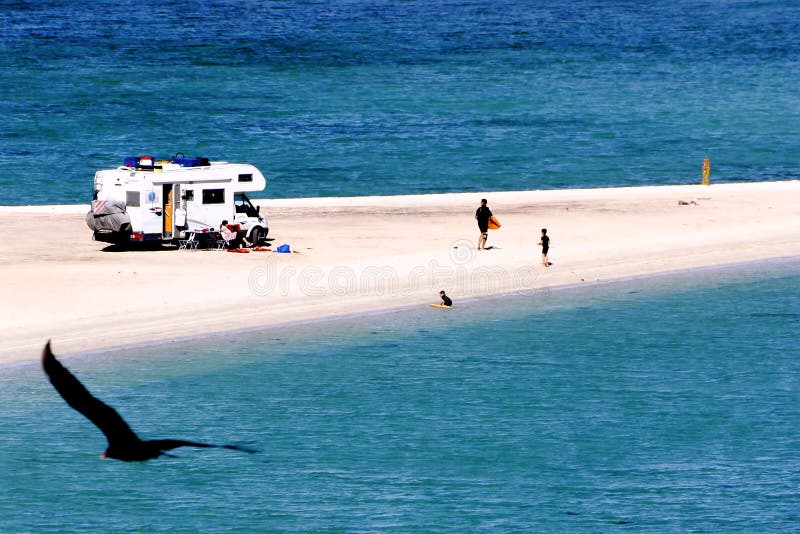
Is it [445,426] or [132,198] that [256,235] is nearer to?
[132,198]

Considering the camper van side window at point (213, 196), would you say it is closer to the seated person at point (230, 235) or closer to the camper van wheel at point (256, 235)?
the seated person at point (230, 235)

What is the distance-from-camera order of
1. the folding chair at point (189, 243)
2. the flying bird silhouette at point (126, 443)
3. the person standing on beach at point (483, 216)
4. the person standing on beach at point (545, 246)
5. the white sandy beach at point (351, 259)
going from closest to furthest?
the flying bird silhouette at point (126, 443) → the white sandy beach at point (351, 259) → the person standing on beach at point (545, 246) → the folding chair at point (189, 243) → the person standing on beach at point (483, 216)

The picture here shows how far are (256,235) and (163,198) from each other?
10.7 feet

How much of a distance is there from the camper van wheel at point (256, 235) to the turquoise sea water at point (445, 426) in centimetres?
719

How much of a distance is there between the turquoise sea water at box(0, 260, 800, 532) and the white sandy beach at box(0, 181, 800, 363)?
1.56m

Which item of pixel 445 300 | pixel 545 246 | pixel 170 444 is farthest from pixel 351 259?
pixel 170 444

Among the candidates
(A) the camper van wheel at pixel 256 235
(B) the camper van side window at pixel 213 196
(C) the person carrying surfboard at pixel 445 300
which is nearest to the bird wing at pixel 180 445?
(C) the person carrying surfboard at pixel 445 300

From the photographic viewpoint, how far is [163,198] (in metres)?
39.3

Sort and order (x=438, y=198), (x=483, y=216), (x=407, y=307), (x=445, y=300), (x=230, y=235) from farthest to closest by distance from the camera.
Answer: (x=438, y=198), (x=483, y=216), (x=230, y=235), (x=407, y=307), (x=445, y=300)

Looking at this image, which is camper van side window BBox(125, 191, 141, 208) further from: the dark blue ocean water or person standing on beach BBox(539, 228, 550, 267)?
the dark blue ocean water

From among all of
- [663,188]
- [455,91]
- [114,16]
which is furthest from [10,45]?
[663,188]

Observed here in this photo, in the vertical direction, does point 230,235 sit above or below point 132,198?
below

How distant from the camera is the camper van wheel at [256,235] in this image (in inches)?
1614

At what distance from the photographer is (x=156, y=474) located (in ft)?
81.3
